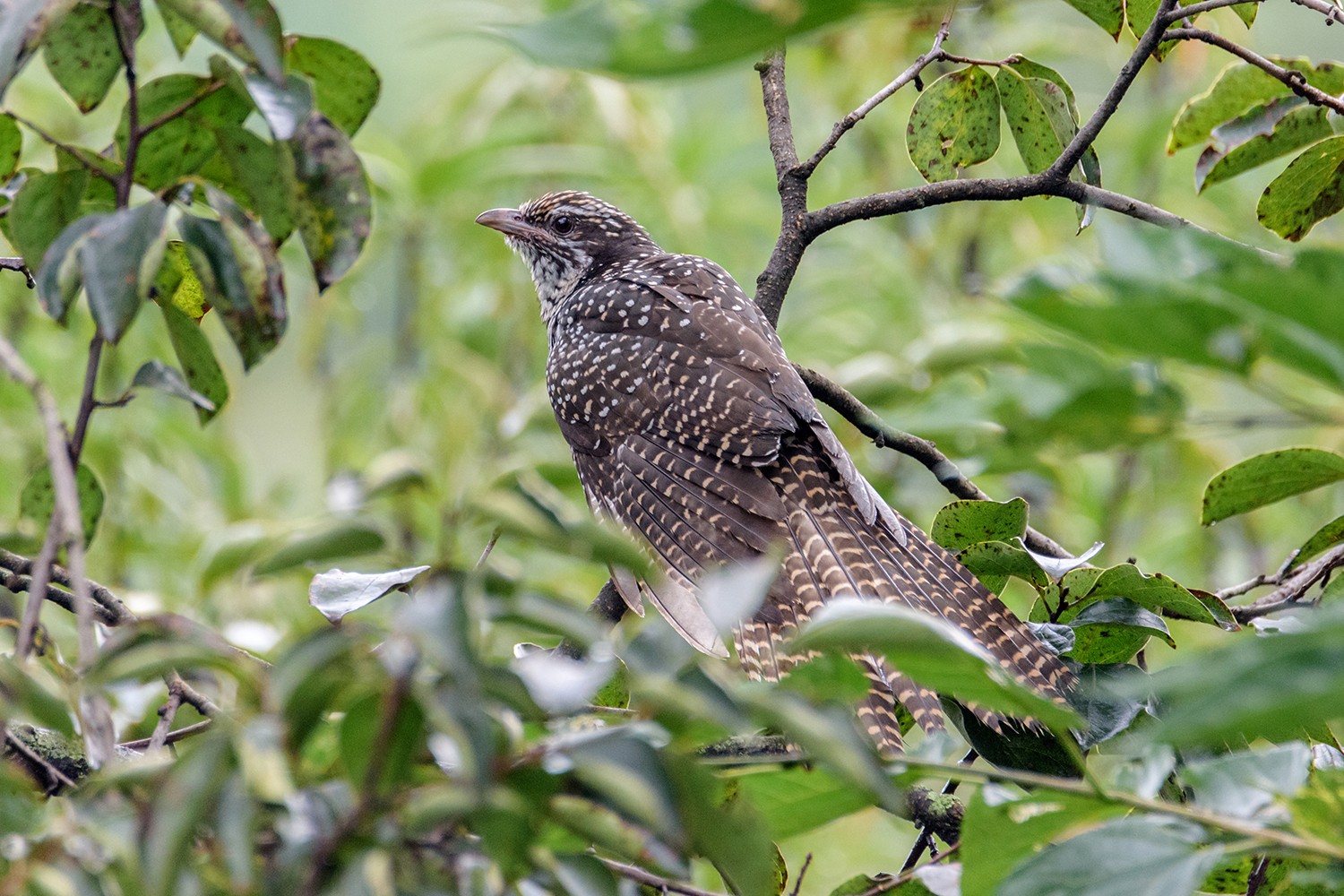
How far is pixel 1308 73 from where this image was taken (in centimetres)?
235

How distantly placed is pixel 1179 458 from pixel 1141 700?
406 cm

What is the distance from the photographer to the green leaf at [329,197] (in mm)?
1497

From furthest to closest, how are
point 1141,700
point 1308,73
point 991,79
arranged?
point 991,79 → point 1308,73 → point 1141,700

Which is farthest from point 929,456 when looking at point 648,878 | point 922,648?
point 922,648

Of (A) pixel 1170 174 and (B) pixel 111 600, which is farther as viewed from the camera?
(A) pixel 1170 174

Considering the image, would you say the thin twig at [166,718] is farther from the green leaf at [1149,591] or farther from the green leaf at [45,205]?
the green leaf at [1149,591]

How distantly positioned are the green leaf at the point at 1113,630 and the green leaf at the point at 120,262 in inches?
55.9

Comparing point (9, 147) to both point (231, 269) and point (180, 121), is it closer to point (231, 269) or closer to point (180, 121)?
point (180, 121)

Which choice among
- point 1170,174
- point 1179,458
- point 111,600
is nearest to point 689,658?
point 111,600

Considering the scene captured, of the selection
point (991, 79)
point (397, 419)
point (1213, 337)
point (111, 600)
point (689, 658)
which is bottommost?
point (397, 419)

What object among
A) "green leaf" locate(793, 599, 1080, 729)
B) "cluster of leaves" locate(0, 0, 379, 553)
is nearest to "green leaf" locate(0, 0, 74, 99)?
"cluster of leaves" locate(0, 0, 379, 553)

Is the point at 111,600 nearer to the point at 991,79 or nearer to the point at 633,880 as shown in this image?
the point at 633,880

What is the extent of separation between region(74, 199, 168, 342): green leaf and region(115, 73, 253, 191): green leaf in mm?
214

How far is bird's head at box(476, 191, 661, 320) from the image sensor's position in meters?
4.61
